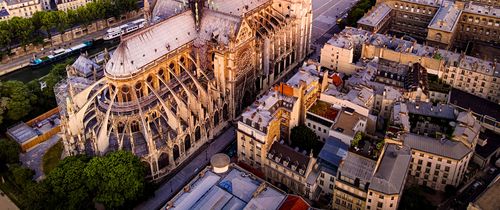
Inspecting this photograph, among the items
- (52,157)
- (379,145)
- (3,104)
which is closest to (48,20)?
(3,104)

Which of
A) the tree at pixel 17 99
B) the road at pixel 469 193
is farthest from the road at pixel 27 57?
the road at pixel 469 193

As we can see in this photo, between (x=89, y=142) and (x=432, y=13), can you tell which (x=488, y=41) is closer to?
(x=432, y=13)

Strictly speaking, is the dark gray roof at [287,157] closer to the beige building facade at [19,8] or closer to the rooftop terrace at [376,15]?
the rooftop terrace at [376,15]

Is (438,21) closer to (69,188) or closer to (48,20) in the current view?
(69,188)

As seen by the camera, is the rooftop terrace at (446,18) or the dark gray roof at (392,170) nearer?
the dark gray roof at (392,170)

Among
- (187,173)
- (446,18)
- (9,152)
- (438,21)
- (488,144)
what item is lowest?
(187,173)

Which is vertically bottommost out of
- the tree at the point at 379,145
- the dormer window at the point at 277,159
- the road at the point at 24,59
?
the dormer window at the point at 277,159

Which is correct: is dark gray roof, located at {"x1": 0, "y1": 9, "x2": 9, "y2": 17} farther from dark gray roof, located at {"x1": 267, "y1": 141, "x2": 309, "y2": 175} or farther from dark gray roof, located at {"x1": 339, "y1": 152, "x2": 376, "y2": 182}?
dark gray roof, located at {"x1": 339, "y1": 152, "x2": 376, "y2": 182}
